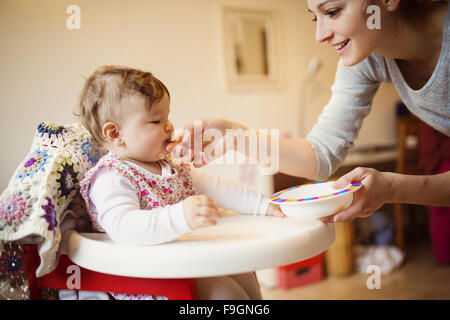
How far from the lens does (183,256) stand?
1.69ft

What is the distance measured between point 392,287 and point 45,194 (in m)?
1.67

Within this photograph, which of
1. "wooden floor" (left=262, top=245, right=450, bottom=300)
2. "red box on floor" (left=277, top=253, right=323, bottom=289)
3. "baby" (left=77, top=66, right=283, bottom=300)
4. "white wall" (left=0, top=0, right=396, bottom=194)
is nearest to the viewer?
"baby" (left=77, top=66, right=283, bottom=300)

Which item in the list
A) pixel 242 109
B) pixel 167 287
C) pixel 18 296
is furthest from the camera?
pixel 242 109

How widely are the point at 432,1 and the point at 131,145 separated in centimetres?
68

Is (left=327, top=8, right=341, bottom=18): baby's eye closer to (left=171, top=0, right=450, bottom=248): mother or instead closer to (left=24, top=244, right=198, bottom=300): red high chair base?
(left=171, top=0, right=450, bottom=248): mother

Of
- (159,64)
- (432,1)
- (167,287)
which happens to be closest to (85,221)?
(167,287)

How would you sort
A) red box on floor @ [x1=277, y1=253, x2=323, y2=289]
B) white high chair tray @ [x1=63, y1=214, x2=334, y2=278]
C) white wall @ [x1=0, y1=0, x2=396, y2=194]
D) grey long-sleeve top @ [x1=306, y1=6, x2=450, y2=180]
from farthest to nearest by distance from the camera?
red box on floor @ [x1=277, y1=253, x2=323, y2=289] < grey long-sleeve top @ [x1=306, y1=6, x2=450, y2=180] < white wall @ [x1=0, y1=0, x2=396, y2=194] < white high chair tray @ [x1=63, y1=214, x2=334, y2=278]

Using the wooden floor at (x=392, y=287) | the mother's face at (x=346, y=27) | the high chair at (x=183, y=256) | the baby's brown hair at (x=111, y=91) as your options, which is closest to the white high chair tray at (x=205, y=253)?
the high chair at (x=183, y=256)

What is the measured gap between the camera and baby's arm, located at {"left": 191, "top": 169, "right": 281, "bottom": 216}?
2.65ft

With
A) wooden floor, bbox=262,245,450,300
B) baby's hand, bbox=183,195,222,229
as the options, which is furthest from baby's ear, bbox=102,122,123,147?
wooden floor, bbox=262,245,450,300

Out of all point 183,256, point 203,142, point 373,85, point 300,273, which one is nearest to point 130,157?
point 203,142

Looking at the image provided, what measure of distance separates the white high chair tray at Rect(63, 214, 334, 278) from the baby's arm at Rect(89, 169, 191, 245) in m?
0.02
